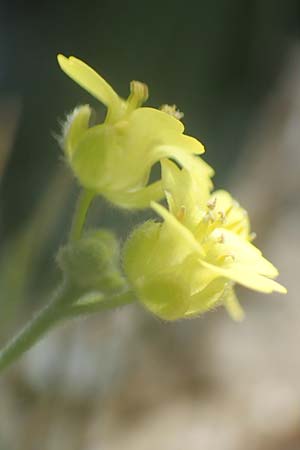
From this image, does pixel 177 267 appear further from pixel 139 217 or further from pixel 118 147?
pixel 139 217

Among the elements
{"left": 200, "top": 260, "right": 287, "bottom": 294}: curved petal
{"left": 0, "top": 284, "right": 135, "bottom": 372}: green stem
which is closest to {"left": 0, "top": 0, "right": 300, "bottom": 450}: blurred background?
{"left": 0, "top": 284, "right": 135, "bottom": 372}: green stem

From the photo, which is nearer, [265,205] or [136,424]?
[136,424]

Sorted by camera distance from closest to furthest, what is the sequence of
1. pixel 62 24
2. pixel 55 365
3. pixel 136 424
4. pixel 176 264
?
pixel 176 264, pixel 55 365, pixel 136 424, pixel 62 24

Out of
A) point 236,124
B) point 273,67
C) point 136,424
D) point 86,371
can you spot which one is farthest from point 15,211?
point 273,67

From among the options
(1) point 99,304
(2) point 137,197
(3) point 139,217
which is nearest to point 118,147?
(2) point 137,197

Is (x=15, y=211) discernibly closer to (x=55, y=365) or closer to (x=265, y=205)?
(x=55, y=365)

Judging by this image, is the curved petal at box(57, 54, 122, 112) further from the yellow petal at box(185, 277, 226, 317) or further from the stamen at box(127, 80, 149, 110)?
the yellow petal at box(185, 277, 226, 317)

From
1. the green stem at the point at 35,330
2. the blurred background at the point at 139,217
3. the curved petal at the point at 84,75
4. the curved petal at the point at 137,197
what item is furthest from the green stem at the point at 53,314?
the blurred background at the point at 139,217
